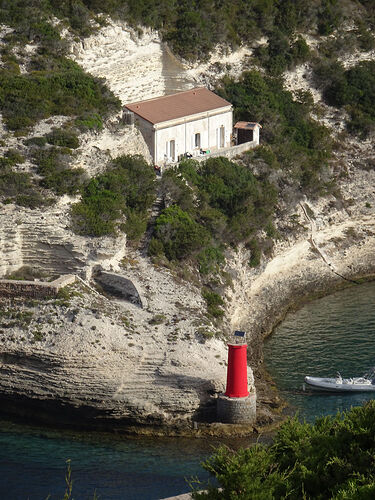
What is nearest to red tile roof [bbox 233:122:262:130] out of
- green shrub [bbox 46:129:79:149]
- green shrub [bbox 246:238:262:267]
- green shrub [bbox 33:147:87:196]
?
green shrub [bbox 246:238:262:267]

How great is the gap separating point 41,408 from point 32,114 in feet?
55.2

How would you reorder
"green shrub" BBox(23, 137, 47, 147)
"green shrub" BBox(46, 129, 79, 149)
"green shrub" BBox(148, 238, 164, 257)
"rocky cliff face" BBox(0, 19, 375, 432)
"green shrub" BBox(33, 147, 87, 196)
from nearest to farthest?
1. "rocky cliff face" BBox(0, 19, 375, 432)
2. "green shrub" BBox(33, 147, 87, 196)
3. "green shrub" BBox(148, 238, 164, 257)
4. "green shrub" BBox(23, 137, 47, 147)
5. "green shrub" BBox(46, 129, 79, 149)

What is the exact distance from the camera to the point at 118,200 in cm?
5188

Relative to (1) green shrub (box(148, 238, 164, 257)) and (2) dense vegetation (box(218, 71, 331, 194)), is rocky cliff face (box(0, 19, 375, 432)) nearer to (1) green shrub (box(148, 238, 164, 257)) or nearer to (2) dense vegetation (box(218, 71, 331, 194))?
(1) green shrub (box(148, 238, 164, 257))

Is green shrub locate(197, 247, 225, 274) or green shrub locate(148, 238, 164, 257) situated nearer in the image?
green shrub locate(148, 238, 164, 257)

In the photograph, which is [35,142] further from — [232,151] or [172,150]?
[232,151]

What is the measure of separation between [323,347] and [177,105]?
17.3m

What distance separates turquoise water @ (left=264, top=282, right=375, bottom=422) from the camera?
45562 mm

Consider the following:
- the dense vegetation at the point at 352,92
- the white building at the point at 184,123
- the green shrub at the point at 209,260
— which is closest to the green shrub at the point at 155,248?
the green shrub at the point at 209,260

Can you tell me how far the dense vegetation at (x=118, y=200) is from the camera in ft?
163

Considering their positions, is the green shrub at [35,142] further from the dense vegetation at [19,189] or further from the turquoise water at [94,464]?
the turquoise water at [94,464]

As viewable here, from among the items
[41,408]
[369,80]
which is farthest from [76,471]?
[369,80]

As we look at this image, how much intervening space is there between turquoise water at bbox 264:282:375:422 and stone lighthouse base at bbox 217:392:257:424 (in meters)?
2.59

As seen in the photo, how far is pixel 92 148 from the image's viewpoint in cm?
5372
